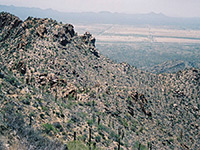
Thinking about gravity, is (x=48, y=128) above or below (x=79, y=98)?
above

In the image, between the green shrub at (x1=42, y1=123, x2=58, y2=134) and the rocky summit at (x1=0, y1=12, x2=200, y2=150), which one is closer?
the green shrub at (x1=42, y1=123, x2=58, y2=134)

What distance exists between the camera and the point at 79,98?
29.2 m

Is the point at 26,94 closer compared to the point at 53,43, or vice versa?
the point at 26,94

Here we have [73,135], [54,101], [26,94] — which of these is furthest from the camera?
[54,101]

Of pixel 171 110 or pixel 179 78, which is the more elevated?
pixel 179 78

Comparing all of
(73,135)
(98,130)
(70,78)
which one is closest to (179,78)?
(70,78)

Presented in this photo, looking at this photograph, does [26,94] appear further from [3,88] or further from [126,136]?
[126,136]

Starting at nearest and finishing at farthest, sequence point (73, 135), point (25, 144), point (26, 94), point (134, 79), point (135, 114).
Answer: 1. point (25, 144)
2. point (73, 135)
3. point (26, 94)
4. point (135, 114)
5. point (134, 79)

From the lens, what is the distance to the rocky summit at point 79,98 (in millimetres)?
18203

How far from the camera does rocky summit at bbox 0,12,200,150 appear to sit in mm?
18203

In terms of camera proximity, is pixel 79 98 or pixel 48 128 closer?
pixel 48 128

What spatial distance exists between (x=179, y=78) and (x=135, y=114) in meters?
19.9

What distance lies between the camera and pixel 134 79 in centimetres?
4547

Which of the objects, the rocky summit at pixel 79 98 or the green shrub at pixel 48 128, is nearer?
the green shrub at pixel 48 128
